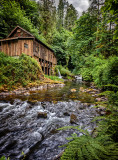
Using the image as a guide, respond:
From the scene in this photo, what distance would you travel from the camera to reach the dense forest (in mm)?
886

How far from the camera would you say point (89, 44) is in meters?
16.0

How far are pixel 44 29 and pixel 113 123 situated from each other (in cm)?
3204

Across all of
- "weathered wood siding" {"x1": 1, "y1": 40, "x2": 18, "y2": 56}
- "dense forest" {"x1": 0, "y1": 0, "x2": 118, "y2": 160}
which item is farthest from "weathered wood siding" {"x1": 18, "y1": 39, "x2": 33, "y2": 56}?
"dense forest" {"x1": 0, "y1": 0, "x2": 118, "y2": 160}

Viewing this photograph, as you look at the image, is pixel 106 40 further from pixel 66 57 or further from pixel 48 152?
pixel 66 57

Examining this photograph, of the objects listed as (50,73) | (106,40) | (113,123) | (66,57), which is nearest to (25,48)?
(50,73)

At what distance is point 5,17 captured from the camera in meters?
17.6

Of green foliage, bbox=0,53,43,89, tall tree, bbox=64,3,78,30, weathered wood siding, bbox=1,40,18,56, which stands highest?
tall tree, bbox=64,3,78,30

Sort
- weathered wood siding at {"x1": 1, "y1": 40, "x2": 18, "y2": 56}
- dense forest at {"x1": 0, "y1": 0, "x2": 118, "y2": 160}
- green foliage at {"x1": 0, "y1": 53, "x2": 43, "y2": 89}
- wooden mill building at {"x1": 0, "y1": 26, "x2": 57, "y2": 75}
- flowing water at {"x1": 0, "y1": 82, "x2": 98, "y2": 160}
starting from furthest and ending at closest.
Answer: weathered wood siding at {"x1": 1, "y1": 40, "x2": 18, "y2": 56} → wooden mill building at {"x1": 0, "y1": 26, "x2": 57, "y2": 75} → green foliage at {"x1": 0, "y1": 53, "x2": 43, "y2": 89} → flowing water at {"x1": 0, "y1": 82, "x2": 98, "y2": 160} → dense forest at {"x1": 0, "y1": 0, "x2": 118, "y2": 160}

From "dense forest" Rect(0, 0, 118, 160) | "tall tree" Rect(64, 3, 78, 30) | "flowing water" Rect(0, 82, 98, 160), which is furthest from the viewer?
"tall tree" Rect(64, 3, 78, 30)

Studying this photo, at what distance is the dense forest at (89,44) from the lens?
2.91 feet

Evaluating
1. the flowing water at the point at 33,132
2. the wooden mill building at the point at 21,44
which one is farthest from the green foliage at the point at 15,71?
the wooden mill building at the point at 21,44

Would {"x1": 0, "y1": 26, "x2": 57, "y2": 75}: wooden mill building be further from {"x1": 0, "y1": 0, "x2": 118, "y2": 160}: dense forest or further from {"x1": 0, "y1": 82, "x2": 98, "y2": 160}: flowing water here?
{"x1": 0, "y1": 82, "x2": 98, "y2": 160}: flowing water

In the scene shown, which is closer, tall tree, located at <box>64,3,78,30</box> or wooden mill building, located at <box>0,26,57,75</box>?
wooden mill building, located at <box>0,26,57,75</box>

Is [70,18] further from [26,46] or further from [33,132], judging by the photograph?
[33,132]
